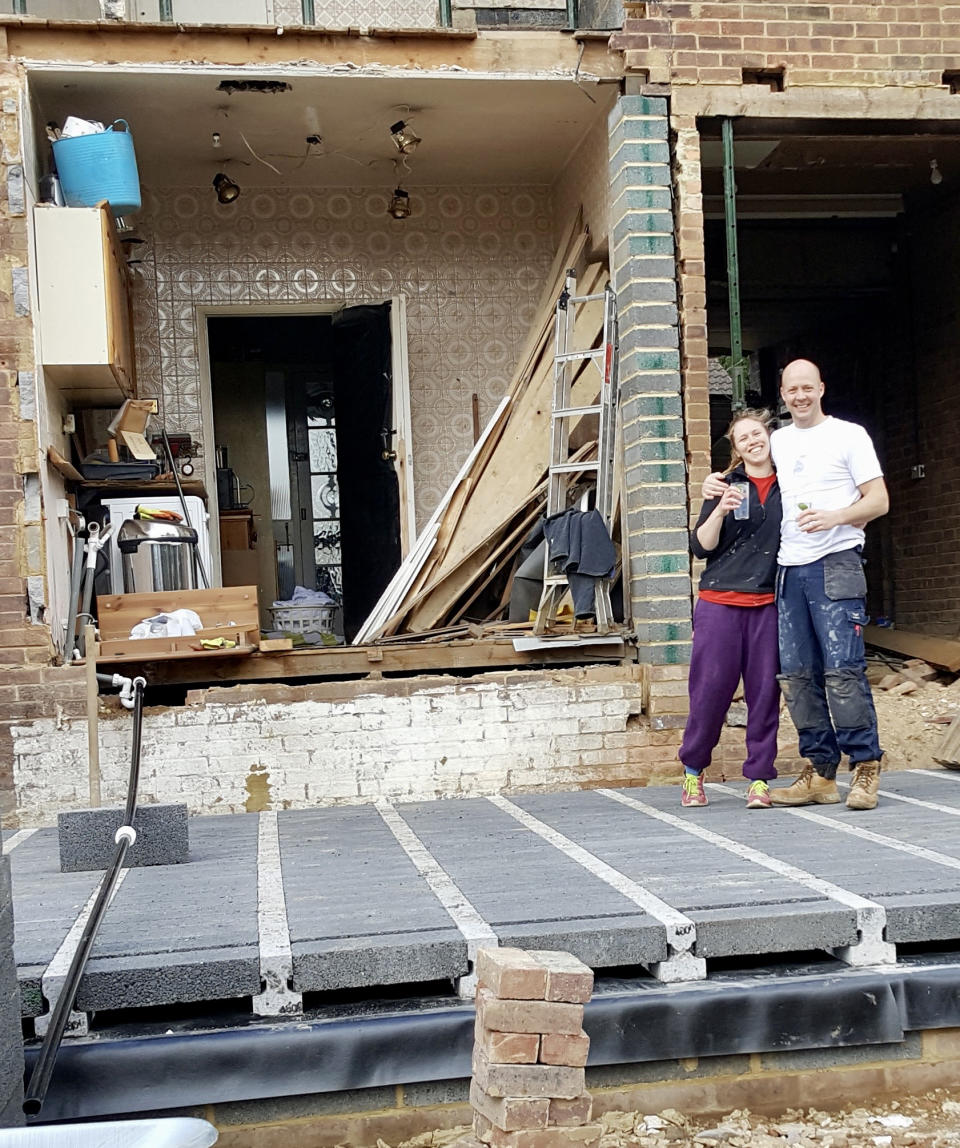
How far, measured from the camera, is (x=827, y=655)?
5418mm

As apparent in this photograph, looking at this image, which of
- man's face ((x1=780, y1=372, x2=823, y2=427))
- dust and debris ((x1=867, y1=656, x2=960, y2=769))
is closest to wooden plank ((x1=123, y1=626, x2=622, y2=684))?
dust and debris ((x1=867, y1=656, x2=960, y2=769))

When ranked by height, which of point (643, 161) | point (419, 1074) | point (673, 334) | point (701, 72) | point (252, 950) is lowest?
point (419, 1074)

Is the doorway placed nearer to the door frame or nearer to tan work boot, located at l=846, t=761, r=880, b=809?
the door frame

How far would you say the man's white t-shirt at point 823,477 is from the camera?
5378 millimetres

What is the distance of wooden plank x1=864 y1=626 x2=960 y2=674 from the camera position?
973cm

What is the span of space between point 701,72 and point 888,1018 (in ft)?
18.3

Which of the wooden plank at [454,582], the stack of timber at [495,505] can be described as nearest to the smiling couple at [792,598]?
the stack of timber at [495,505]

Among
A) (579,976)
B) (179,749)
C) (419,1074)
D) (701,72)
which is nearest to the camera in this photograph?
(579,976)

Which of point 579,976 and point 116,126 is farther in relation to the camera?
point 116,126

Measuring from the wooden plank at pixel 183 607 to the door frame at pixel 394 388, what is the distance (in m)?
1.87

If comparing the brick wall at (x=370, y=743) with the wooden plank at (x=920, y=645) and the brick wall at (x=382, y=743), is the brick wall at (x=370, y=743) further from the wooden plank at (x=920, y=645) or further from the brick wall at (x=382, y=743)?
the wooden plank at (x=920, y=645)

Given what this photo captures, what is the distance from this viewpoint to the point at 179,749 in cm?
687

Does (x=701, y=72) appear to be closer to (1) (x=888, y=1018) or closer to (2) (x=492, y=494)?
(2) (x=492, y=494)

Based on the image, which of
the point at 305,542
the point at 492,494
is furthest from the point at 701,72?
the point at 305,542
